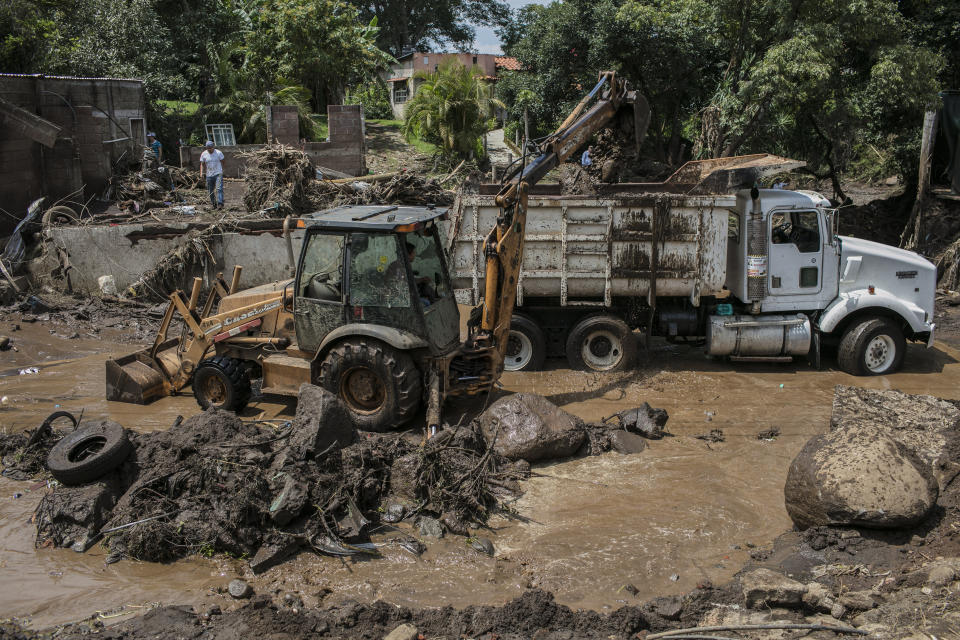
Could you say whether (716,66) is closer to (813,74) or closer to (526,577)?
(813,74)

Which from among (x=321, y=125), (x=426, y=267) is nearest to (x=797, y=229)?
(x=426, y=267)

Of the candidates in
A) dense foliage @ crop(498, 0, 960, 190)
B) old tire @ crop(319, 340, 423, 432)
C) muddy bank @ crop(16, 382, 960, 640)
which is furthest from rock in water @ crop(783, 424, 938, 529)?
dense foliage @ crop(498, 0, 960, 190)

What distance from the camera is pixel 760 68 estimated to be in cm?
1341

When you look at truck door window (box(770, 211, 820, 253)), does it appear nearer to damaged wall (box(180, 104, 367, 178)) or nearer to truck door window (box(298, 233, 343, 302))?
truck door window (box(298, 233, 343, 302))

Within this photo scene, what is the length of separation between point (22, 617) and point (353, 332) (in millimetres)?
3514

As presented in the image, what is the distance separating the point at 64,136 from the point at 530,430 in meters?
14.0

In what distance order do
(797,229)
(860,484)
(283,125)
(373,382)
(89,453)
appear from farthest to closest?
1. (283,125)
2. (797,229)
3. (373,382)
4. (89,453)
5. (860,484)

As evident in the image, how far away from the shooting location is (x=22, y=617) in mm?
4926

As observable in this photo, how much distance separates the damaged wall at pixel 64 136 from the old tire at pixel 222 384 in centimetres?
905

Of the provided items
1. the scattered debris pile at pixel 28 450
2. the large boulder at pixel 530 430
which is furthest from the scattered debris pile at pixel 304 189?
the scattered debris pile at pixel 28 450

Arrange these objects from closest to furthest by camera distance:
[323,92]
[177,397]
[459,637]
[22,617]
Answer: [459,637] < [22,617] < [177,397] < [323,92]

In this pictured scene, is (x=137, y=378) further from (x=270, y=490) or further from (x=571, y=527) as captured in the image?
(x=571, y=527)

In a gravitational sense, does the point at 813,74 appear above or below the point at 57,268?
above

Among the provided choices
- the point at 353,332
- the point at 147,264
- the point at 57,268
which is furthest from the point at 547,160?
the point at 57,268
